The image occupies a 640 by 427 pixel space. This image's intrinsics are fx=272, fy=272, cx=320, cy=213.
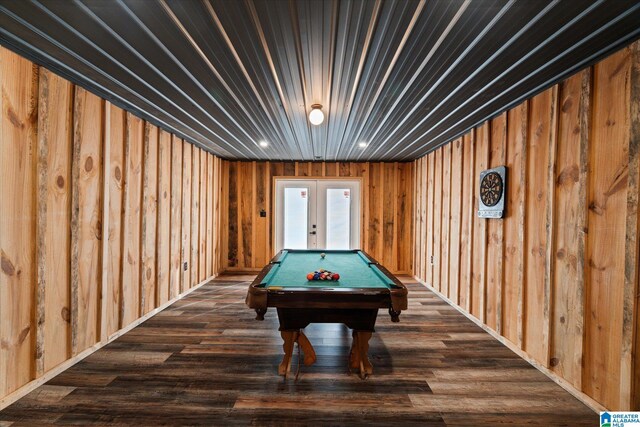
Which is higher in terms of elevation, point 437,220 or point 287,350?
point 437,220

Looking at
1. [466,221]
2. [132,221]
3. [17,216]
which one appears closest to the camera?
[17,216]

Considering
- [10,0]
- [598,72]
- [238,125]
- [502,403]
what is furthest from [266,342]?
[598,72]

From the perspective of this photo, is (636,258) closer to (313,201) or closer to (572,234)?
(572,234)

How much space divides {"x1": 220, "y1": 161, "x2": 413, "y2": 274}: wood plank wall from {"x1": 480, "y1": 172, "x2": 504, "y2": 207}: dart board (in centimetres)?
280

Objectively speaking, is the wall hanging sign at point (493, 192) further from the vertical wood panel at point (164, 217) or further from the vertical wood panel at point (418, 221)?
the vertical wood panel at point (164, 217)

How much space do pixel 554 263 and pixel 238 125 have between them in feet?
12.2

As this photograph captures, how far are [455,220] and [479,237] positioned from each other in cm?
70

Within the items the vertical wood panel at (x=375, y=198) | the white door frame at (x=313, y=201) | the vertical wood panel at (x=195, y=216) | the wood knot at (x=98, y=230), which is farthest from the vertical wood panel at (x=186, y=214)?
the vertical wood panel at (x=375, y=198)

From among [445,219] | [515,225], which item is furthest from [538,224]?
[445,219]

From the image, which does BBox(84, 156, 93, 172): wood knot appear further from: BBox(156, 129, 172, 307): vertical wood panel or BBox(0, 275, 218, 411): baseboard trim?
BBox(0, 275, 218, 411): baseboard trim

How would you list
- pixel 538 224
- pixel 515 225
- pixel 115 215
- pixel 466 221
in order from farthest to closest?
pixel 466 221 → pixel 115 215 → pixel 515 225 → pixel 538 224

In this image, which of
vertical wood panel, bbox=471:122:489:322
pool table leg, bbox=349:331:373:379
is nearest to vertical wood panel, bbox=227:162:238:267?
pool table leg, bbox=349:331:373:379

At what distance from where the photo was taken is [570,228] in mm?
2238

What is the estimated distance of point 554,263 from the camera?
239 cm
